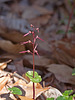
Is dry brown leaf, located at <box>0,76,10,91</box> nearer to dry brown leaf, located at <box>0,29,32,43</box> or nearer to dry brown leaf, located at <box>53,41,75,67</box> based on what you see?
dry brown leaf, located at <box>0,29,32,43</box>

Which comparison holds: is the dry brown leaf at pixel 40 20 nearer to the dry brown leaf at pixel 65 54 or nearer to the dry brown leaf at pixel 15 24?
the dry brown leaf at pixel 15 24

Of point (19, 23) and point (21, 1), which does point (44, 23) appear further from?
point (21, 1)

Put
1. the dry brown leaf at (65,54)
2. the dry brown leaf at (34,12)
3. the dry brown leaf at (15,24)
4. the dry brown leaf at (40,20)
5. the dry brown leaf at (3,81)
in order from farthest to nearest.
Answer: the dry brown leaf at (34,12)
the dry brown leaf at (40,20)
the dry brown leaf at (15,24)
the dry brown leaf at (65,54)
the dry brown leaf at (3,81)

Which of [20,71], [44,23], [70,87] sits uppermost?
[44,23]

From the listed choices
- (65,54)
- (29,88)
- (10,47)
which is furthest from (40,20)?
(29,88)

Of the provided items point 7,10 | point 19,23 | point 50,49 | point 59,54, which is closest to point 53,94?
point 59,54

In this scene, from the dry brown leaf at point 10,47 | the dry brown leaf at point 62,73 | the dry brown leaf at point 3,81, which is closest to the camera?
the dry brown leaf at point 3,81

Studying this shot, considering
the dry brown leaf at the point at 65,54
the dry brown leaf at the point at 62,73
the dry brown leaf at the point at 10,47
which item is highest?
Result: the dry brown leaf at the point at 10,47

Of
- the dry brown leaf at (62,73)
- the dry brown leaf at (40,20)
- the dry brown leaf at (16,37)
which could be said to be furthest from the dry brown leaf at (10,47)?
the dry brown leaf at (40,20)
